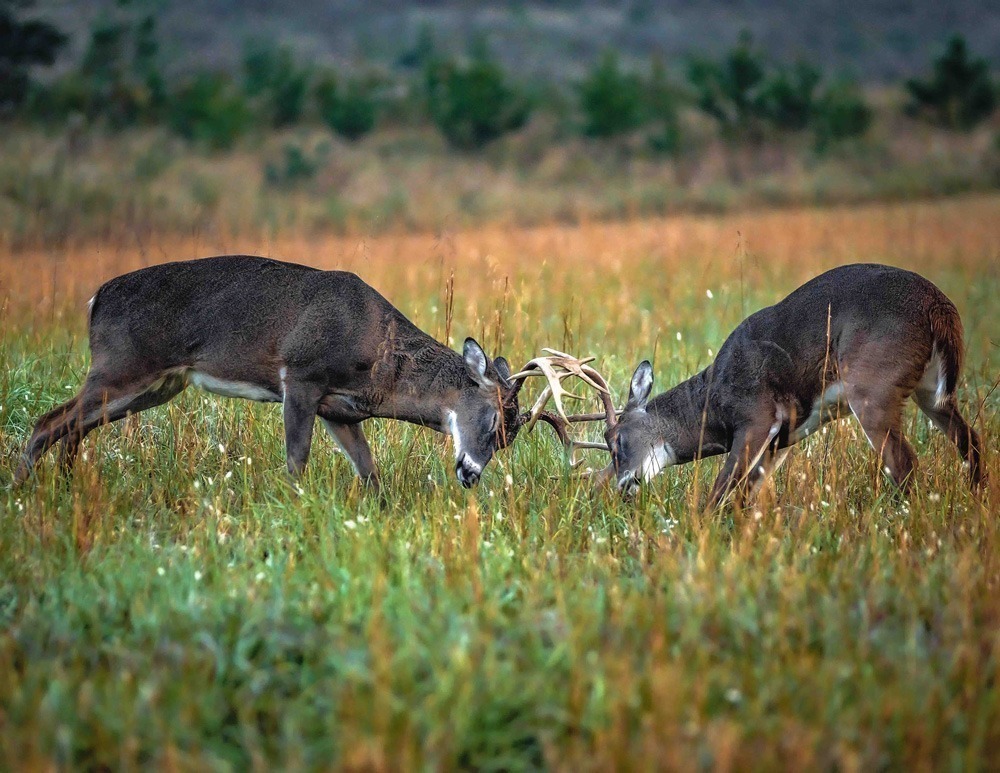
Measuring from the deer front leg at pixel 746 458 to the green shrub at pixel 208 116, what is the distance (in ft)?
91.2

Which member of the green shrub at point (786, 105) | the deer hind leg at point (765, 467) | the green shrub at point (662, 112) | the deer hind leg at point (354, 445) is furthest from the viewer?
the green shrub at point (786, 105)

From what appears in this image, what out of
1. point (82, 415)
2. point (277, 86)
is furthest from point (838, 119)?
point (82, 415)

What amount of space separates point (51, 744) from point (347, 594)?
1261 millimetres

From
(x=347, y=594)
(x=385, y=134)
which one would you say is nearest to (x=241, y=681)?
(x=347, y=594)

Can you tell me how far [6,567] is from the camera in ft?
16.3

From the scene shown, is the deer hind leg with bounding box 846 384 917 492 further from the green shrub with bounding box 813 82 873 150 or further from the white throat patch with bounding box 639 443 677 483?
the green shrub with bounding box 813 82 873 150

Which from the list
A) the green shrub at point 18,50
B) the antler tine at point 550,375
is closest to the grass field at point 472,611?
the antler tine at point 550,375

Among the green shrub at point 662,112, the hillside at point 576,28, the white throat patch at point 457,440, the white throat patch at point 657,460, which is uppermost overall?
the white throat patch at point 457,440

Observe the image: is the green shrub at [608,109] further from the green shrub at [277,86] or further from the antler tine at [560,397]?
the antler tine at [560,397]

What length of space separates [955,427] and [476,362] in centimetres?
266

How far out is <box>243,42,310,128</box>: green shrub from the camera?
121 ft

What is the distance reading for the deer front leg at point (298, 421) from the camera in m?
6.68

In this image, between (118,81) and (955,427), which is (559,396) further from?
(118,81)

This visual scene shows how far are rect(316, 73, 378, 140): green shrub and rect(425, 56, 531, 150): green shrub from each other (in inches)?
80.3
